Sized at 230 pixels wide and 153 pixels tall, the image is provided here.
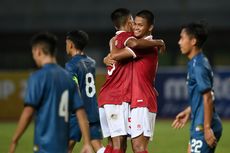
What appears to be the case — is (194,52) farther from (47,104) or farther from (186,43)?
(47,104)

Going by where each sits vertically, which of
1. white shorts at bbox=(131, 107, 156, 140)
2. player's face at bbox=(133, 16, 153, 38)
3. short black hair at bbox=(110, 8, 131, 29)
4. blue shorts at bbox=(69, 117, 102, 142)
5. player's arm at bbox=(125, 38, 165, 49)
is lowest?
blue shorts at bbox=(69, 117, 102, 142)

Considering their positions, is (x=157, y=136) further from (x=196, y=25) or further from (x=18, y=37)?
(x=18, y=37)

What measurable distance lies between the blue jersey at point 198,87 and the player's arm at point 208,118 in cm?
7

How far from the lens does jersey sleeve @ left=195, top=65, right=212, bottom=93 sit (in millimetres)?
7703

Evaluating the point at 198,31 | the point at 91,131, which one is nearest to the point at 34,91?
the point at 198,31

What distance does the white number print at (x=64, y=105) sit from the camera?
7.33 metres

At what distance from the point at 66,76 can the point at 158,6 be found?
2757 centimetres

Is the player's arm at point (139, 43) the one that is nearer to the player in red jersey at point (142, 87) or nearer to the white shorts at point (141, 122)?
the player in red jersey at point (142, 87)

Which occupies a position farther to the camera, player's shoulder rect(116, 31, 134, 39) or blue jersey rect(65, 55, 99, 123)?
blue jersey rect(65, 55, 99, 123)

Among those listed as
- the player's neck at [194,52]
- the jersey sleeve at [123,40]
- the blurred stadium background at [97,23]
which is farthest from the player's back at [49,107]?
the blurred stadium background at [97,23]

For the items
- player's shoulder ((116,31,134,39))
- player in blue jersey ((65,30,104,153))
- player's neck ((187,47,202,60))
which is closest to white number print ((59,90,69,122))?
player's neck ((187,47,202,60))

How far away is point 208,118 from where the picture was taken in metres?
7.65

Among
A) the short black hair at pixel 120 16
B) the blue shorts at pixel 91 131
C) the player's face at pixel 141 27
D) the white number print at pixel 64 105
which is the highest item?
the short black hair at pixel 120 16

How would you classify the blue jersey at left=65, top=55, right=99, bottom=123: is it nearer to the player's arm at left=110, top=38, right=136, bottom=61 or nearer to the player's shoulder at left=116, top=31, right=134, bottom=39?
the player's arm at left=110, top=38, right=136, bottom=61
